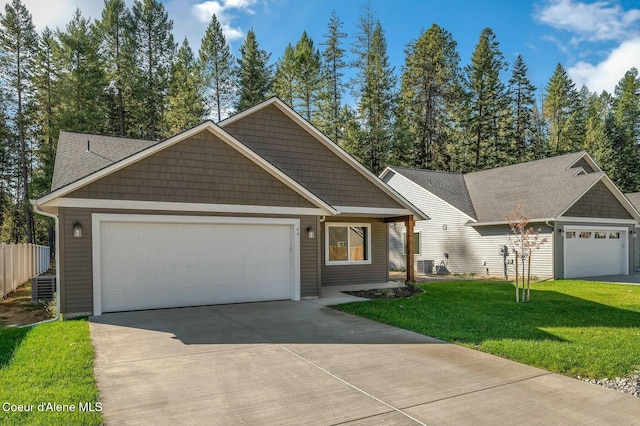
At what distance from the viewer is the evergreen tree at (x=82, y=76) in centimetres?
2550

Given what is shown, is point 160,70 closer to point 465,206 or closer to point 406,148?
point 406,148

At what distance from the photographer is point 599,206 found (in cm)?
1795

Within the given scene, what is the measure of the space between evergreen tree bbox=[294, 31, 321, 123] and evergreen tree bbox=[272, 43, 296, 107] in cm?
24

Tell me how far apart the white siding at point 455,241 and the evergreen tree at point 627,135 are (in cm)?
2527

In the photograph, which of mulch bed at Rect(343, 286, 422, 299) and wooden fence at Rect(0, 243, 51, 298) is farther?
wooden fence at Rect(0, 243, 51, 298)

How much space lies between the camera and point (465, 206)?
66.9 feet

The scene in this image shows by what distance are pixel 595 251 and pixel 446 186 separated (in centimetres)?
718

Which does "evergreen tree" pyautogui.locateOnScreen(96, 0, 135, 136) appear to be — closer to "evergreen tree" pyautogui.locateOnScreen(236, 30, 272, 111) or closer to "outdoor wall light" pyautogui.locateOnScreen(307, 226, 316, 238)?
"evergreen tree" pyautogui.locateOnScreen(236, 30, 272, 111)

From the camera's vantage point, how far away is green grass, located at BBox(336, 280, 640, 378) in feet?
19.3

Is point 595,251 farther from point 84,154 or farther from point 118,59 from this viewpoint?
point 118,59

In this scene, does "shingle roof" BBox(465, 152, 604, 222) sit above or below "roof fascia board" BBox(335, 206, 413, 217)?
above

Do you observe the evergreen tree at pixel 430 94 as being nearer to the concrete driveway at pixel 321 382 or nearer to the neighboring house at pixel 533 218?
the neighboring house at pixel 533 218

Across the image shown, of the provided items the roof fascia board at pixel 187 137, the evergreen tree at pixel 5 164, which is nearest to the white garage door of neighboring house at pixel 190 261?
the roof fascia board at pixel 187 137

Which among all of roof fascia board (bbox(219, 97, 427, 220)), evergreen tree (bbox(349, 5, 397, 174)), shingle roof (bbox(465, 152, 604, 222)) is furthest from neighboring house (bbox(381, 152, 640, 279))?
evergreen tree (bbox(349, 5, 397, 174))
